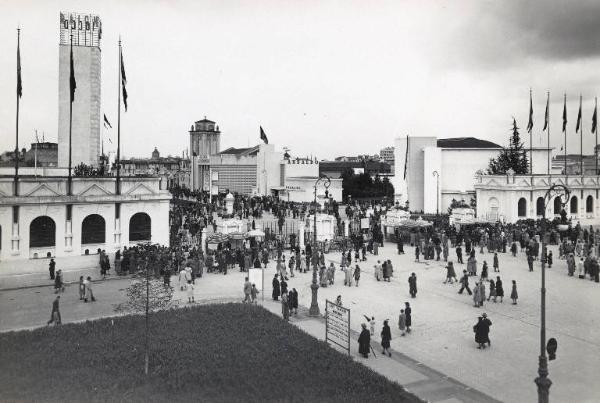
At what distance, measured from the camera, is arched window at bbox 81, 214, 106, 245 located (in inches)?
1168

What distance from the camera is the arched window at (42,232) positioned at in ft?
92.1

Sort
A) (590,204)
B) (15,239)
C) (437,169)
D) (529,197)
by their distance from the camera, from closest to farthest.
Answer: (15,239) < (529,197) < (590,204) < (437,169)

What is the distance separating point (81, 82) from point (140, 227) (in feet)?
58.7

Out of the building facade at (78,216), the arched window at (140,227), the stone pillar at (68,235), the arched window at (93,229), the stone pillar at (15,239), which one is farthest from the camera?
the arched window at (140,227)

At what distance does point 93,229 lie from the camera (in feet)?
98.1

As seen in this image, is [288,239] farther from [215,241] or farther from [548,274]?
[548,274]

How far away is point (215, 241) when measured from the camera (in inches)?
1236

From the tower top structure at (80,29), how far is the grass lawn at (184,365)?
3265 centimetres

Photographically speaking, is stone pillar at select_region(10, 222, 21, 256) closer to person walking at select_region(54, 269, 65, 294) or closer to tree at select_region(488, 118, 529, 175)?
person walking at select_region(54, 269, 65, 294)

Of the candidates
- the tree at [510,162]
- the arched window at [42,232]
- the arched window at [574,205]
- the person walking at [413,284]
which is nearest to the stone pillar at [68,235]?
the arched window at [42,232]

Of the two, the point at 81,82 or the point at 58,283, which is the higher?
the point at 81,82

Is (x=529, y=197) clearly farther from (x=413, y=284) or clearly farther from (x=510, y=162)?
(x=413, y=284)

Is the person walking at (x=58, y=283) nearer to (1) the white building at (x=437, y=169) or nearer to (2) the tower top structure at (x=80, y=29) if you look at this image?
(2) the tower top structure at (x=80, y=29)

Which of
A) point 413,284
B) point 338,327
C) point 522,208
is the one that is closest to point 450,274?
point 413,284
